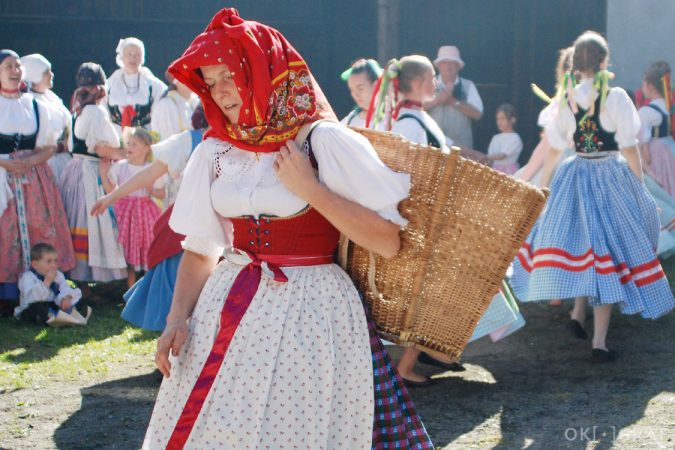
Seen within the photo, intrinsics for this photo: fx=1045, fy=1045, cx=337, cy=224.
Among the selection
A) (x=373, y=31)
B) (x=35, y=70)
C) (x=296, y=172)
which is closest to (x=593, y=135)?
(x=296, y=172)

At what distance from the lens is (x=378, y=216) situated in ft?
8.97

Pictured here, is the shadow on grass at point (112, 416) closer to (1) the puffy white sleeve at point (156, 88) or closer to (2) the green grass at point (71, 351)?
(2) the green grass at point (71, 351)

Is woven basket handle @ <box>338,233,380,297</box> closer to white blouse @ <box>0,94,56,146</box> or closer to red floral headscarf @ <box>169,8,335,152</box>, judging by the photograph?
red floral headscarf @ <box>169,8,335,152</box>

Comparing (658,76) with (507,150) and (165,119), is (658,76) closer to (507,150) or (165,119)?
(507,150)

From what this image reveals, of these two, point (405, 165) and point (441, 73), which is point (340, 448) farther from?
point (441, 73)

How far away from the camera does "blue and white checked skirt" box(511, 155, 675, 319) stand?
5.59 metres

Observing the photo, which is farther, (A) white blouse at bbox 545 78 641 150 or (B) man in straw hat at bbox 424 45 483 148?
(B) man in straw hat at bbox 424 45 483 148

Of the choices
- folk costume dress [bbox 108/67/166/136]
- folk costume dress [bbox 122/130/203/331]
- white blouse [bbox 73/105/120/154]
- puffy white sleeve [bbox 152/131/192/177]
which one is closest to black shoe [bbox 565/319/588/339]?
folk costume dress [bbox 122/130/203/331]

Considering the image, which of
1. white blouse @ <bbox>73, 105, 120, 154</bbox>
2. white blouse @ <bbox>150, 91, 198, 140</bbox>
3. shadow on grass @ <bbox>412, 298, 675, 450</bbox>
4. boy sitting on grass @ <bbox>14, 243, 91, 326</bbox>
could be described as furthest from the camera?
white blouse @ <bbox>150, 91, 198, 140</bbox>

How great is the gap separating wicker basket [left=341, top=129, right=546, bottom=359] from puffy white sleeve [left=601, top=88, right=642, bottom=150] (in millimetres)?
3068

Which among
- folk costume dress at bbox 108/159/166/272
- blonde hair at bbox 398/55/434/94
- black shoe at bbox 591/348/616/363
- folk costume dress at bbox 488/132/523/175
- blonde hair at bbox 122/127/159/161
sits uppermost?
blonde hair at bbox 398/55/434/94

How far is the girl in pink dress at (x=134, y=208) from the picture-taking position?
7672mm

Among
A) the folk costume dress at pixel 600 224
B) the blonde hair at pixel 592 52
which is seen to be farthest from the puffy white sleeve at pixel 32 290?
the blonde hair at pixel 592 52

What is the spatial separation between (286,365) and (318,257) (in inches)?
12.8
